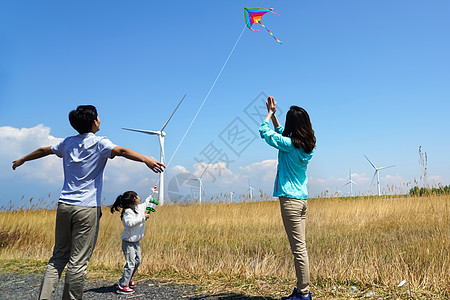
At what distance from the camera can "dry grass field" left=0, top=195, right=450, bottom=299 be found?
4.34m

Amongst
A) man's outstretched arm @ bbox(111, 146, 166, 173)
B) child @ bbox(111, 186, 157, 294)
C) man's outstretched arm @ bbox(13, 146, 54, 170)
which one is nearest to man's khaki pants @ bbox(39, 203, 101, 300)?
man's outstretched arm @ bbox(111, 146, 166, 173)

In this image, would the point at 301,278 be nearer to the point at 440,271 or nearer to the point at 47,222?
the point at 440,271

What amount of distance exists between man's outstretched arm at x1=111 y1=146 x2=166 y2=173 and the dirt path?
180 cm

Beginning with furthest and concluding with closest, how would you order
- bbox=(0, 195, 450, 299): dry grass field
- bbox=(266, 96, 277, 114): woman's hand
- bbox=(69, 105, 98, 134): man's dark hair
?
bbox=(0, 195, 450, 299): dry grass field → bbox=(266, 96, 277, 114): woman's hand → bbox=(69, 105, 98, 134): man's dark hair

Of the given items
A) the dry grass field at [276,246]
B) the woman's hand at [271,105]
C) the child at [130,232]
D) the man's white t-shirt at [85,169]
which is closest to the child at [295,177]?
the woman's hand at [271,105]

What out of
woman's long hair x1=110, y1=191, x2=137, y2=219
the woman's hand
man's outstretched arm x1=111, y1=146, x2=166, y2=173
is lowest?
woman's long hair x1=110, y1=191, x2=137, y2=219

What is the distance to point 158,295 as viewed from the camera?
4.35m

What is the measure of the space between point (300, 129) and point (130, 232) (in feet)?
8.26

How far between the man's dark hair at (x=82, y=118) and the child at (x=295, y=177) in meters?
1.76

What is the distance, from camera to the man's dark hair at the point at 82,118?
142 inches

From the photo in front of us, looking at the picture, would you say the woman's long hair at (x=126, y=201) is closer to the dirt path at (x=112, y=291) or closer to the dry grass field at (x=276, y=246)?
the dirt path at (x=112, y=291)

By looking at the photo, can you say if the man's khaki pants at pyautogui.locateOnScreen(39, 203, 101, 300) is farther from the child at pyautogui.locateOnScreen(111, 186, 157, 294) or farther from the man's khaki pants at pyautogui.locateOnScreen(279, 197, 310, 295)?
the man's khaki pants at pyautogui.locateOnScreen(279, 197, 310, 295)

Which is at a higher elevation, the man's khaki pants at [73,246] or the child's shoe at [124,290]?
the man's khaki pants at [73,246]

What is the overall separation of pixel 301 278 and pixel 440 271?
1922 mm
